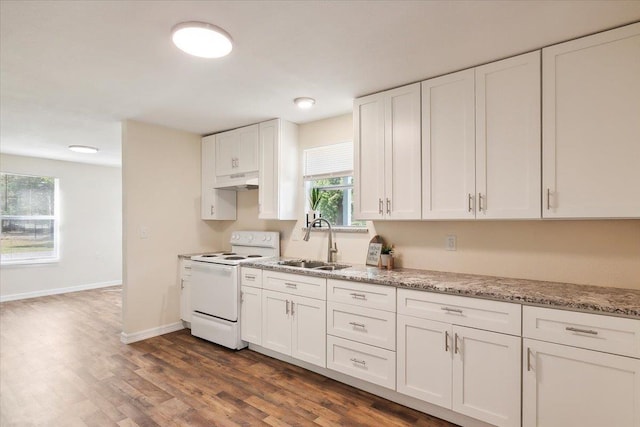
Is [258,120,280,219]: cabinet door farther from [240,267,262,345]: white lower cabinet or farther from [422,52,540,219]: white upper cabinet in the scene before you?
[422,52,540,219]: white upper cabinet

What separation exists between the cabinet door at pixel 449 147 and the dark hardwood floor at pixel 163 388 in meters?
1.45

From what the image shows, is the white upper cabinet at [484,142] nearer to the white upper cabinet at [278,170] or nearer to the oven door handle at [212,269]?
the white upper cabinet at [278,170]

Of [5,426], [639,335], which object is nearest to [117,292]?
[5,426]

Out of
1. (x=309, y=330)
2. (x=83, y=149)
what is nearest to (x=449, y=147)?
(x=309, y=330)

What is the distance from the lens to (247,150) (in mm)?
3854

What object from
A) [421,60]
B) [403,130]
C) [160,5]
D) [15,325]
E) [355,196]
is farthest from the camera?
[15,325]

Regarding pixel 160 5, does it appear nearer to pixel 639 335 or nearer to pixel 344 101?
pixel 344 101

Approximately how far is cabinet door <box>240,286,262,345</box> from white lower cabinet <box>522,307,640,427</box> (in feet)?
7.14

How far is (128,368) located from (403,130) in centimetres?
313

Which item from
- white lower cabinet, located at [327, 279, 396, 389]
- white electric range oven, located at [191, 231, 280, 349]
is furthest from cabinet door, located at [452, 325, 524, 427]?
white electric range oven, located at [191, 231, 280, 349]

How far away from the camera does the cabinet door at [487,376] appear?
1.92 meters

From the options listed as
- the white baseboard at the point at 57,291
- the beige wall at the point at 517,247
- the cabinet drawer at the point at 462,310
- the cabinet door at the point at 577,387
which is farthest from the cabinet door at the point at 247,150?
the white baseboard at the point at 57,291

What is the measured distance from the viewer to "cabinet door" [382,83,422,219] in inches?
103

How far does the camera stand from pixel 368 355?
2.50m
